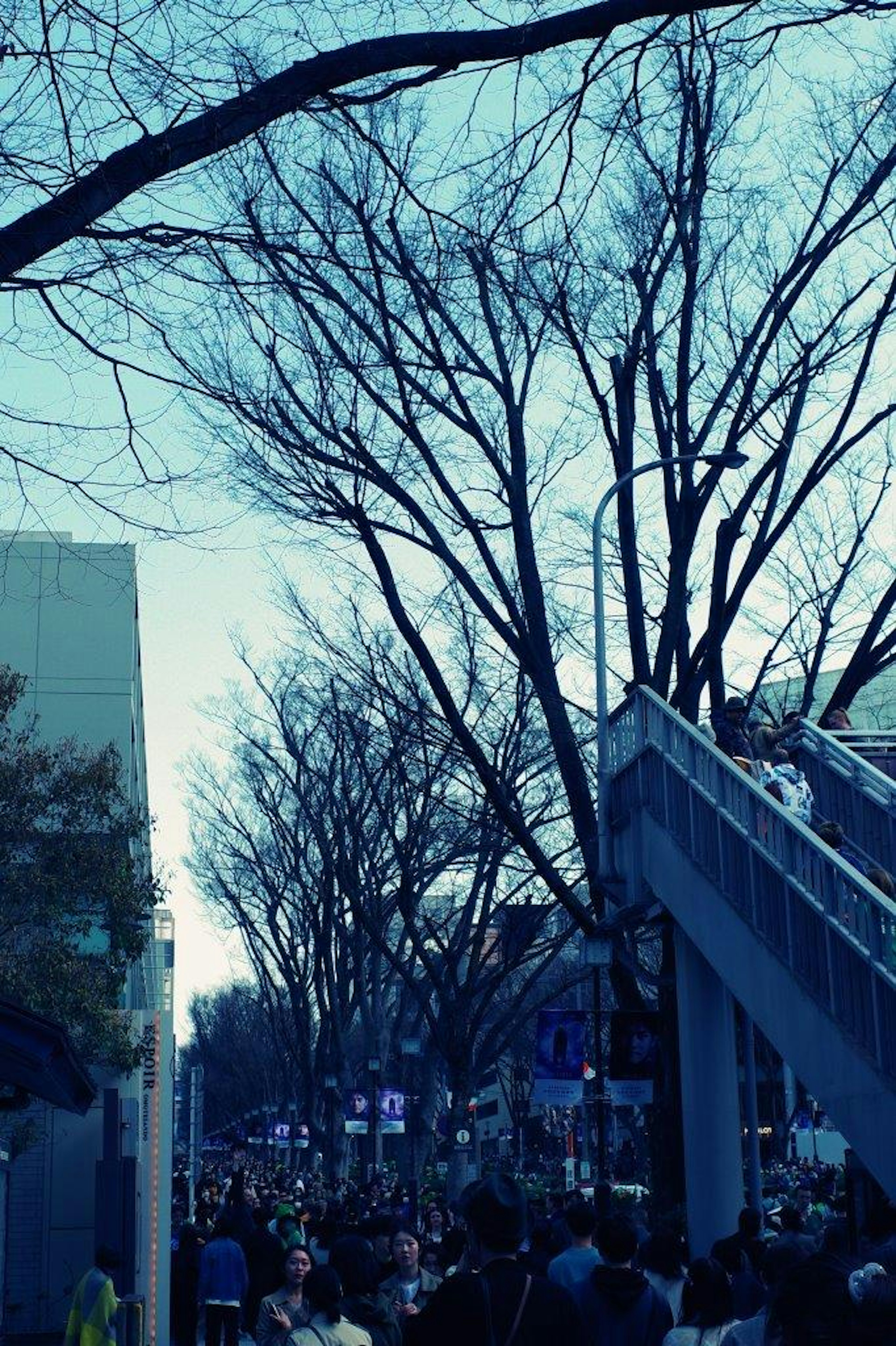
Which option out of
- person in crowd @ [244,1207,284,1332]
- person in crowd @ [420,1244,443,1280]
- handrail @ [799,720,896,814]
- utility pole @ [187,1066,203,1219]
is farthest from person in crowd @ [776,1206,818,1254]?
utility pole @ [187,1066,203,1219]

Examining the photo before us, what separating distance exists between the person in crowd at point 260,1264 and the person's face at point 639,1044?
409cm

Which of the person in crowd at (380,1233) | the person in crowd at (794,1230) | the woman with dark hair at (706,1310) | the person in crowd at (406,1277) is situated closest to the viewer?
the woman with dark hair at (706,1310)

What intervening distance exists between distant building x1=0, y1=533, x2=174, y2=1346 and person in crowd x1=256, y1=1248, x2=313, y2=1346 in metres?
4.31

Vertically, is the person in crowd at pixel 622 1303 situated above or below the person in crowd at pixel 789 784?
below

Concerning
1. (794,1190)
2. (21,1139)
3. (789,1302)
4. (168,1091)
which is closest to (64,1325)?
(21,1139)

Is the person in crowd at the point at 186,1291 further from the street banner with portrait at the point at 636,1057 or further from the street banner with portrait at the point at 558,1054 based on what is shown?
the street banner with portrait at the point at 636,1057

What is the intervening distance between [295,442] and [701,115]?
5149 millimetres

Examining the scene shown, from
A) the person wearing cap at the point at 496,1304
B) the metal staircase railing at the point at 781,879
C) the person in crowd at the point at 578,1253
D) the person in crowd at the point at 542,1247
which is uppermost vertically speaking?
the metal staircase railing at the point at 781,879

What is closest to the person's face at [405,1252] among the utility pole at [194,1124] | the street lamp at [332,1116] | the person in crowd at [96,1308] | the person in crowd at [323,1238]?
the person in crowd at [96,1308]

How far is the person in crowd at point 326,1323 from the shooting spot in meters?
7.34

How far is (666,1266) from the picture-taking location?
858 centimetres

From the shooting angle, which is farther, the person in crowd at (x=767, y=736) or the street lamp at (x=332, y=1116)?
the street lamp at (x=332, y=1116)

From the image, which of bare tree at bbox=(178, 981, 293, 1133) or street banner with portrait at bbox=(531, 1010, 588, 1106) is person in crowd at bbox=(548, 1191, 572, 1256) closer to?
street banner with portrait at bbox=(531, 1010, 588, 1106)

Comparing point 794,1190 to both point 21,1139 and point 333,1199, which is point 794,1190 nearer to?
point 333,1199
